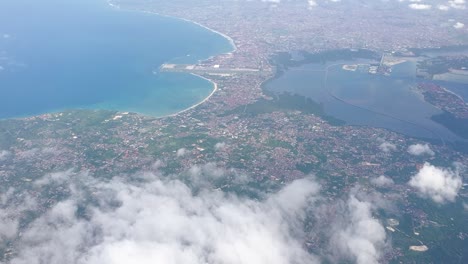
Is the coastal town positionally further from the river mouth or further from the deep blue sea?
the deep blue sea

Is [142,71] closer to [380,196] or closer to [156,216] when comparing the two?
[156,216]

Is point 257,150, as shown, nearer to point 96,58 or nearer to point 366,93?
point 366,93

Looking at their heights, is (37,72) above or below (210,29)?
below

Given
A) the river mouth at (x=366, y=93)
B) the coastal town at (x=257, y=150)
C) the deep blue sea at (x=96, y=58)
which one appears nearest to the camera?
the coastal town at (x=257, y=150)

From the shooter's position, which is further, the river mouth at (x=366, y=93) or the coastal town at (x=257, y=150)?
the river mouth at (x=366, y=93)

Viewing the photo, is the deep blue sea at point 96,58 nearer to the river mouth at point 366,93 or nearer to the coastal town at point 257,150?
the coastal town at point 257,150

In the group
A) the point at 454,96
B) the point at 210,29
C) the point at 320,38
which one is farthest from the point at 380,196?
the point at 210,29

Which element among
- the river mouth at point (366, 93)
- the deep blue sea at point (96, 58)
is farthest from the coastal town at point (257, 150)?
the deep blue sea at point (96, 58)
